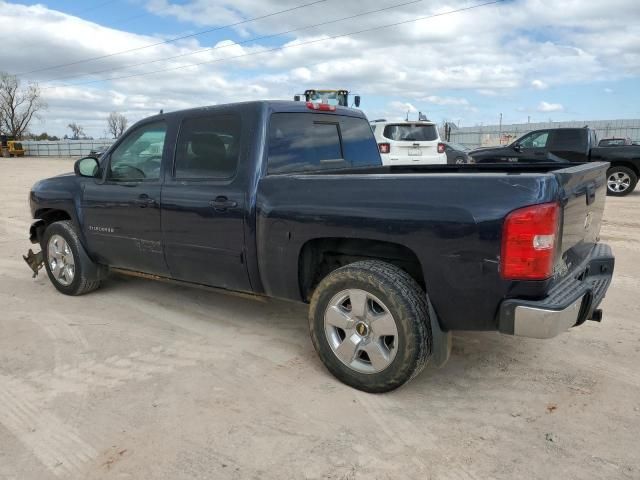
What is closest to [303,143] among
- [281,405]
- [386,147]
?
[281,405]

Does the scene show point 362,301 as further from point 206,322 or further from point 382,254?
point 206,322

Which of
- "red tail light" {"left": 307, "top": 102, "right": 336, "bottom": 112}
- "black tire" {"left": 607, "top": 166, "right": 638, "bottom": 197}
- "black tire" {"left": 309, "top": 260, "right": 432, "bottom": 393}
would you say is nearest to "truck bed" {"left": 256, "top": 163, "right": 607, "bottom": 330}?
"black tire" {"left": 309, "top": 260, "right": 432, "bottom": 393}

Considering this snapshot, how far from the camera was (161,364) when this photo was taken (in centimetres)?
370

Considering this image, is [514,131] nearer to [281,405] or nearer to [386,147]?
[386,147]

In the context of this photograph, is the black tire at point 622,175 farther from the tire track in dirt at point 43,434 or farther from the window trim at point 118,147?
the tire track in dirt at point 43,434

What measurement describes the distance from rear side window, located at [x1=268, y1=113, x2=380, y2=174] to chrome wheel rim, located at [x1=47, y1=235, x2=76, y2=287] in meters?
2.64

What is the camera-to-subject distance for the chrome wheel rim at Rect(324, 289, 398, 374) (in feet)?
10.0

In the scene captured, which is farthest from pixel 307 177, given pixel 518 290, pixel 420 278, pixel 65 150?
pixel 65 150

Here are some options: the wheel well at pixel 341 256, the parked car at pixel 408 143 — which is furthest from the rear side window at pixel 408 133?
the wheel well at pixel 341 256

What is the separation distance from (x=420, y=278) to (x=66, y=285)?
3.78m

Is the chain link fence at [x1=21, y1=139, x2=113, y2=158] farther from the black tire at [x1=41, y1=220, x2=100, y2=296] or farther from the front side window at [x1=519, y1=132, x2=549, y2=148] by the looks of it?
the black tire at [x1=41, y1=220, x2=100, y2=296]

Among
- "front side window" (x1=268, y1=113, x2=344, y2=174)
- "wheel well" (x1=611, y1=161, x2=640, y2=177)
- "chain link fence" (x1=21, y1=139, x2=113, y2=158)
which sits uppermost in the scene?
"chain link fence" (x1=21, y1=139, x2=113, y2=158)

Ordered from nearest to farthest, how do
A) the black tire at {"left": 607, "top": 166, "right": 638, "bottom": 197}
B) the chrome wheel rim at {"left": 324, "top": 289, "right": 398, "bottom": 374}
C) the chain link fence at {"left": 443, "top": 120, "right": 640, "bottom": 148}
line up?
the chrome wheel rim at {"left": 324, "top": 289, "right": 398, "bottom": 374} → the black tire at {"left": 607, "top": 166, "right": 638, "bottom": 197} → the chain link fence at {"left": 443, "top": 120, "right": 640, "bottom": 148}

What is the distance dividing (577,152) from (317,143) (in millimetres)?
10211
